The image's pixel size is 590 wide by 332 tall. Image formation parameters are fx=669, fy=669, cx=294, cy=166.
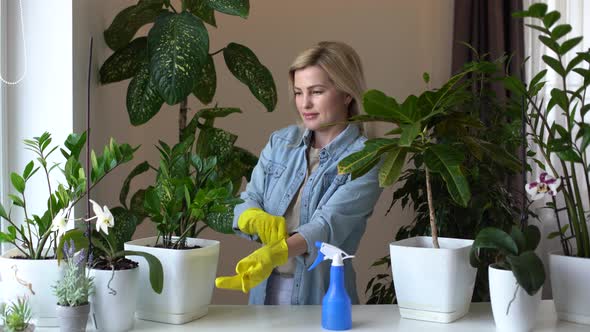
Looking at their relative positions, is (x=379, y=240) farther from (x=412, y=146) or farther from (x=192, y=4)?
(x=412, y=146)

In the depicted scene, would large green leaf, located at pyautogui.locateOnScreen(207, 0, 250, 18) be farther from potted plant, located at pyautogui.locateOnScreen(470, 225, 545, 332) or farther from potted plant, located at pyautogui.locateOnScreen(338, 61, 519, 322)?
potted plant, located at pyautogui.locateOnScreen(470, 225, 545, 332)

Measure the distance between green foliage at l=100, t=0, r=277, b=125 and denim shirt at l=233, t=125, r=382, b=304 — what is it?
1.12 feet

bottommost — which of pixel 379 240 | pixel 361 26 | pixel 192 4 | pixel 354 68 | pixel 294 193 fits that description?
pixel 379 240

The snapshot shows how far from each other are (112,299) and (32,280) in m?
0.20

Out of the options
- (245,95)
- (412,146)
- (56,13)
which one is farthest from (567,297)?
(245,95)

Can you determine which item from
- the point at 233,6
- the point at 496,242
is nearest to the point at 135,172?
the point at 233,6

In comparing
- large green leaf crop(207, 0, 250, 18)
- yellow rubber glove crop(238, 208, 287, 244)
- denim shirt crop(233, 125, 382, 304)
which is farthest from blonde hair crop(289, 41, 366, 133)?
yellow rubber glove crop(238, 208, 287, 244)

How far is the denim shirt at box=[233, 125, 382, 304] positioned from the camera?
187 cm

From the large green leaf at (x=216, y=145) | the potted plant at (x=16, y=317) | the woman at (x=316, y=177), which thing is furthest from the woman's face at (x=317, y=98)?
the potted plant at (x=16, y=317)

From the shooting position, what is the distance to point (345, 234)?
6.22ft

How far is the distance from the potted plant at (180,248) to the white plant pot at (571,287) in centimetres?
79

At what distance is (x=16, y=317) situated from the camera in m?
1.34

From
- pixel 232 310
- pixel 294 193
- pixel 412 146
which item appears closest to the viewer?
pixel 412 146

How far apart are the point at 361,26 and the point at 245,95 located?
2.71 ft
